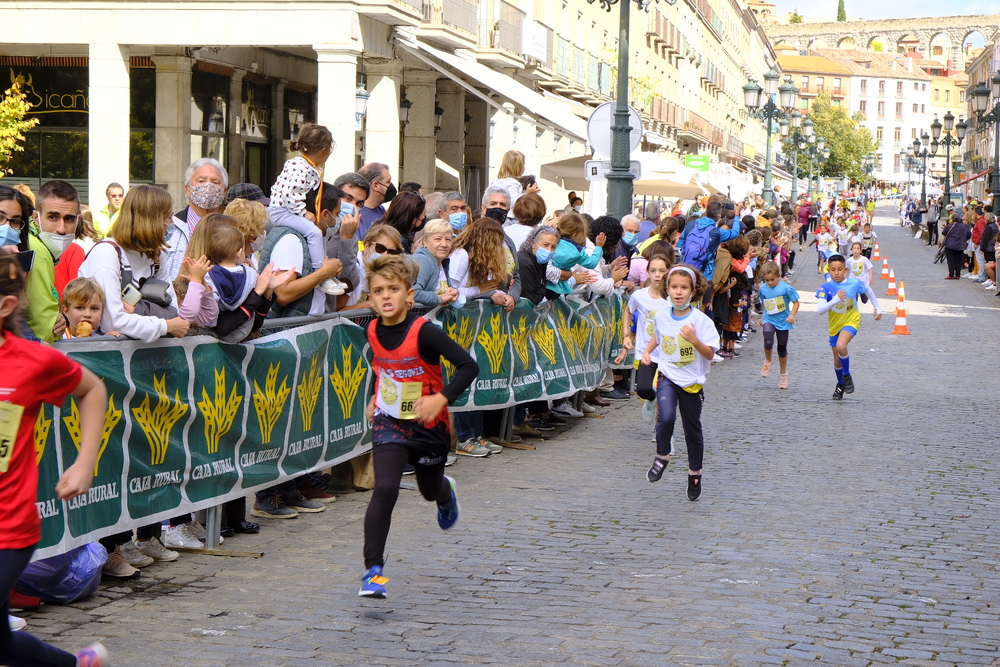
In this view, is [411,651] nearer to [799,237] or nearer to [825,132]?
[799,237]

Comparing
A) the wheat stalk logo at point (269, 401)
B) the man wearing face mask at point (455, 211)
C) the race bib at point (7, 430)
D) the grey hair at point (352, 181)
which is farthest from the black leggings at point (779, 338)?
the race bib at point (7, 430)

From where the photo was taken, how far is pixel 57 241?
286 inches

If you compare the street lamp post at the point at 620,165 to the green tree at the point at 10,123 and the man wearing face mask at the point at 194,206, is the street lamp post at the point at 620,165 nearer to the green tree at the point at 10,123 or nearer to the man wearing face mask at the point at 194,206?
the man wearing face mask at the point at 194,206

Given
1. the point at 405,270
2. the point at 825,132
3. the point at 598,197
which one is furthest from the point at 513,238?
the point at 825,132

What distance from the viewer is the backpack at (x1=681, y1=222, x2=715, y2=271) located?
56.0 ft

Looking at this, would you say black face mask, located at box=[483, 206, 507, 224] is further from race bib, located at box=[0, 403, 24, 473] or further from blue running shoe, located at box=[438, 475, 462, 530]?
race bib, located at box=[0, 403, 24, 473]

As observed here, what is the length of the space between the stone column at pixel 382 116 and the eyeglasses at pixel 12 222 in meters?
19.4

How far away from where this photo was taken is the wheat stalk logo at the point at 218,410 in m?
6.95

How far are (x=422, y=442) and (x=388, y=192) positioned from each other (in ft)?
16.7

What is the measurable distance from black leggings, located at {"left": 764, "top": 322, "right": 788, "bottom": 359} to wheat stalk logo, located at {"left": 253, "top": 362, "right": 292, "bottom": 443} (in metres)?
8.47

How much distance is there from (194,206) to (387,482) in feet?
8.79

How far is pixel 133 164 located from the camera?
24984 mm

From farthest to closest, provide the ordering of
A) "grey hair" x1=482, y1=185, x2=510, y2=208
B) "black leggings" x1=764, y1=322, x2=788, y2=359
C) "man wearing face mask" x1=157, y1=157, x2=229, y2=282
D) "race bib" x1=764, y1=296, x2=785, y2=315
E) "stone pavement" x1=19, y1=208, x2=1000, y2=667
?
1. "race bib" x1=764, y1=296, x2=785, y2=315
2. "black leggings" x1=764, y1=322, x2=788, y2=359
3. "grey hair" x1=482, y1=185, x2=510, y2=208
4. "man wearing face mask" x1=157, y1=157, x2=229, y2=282
5. "stone pavement" x1=19, y1=208, x2=1000, y2=667

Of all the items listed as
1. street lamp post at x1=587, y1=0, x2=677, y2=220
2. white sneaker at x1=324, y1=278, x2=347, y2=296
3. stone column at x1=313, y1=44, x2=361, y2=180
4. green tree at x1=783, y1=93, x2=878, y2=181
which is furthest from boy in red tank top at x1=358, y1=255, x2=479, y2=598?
green tree at x1=783, y1=93, x2=878, y2=181
